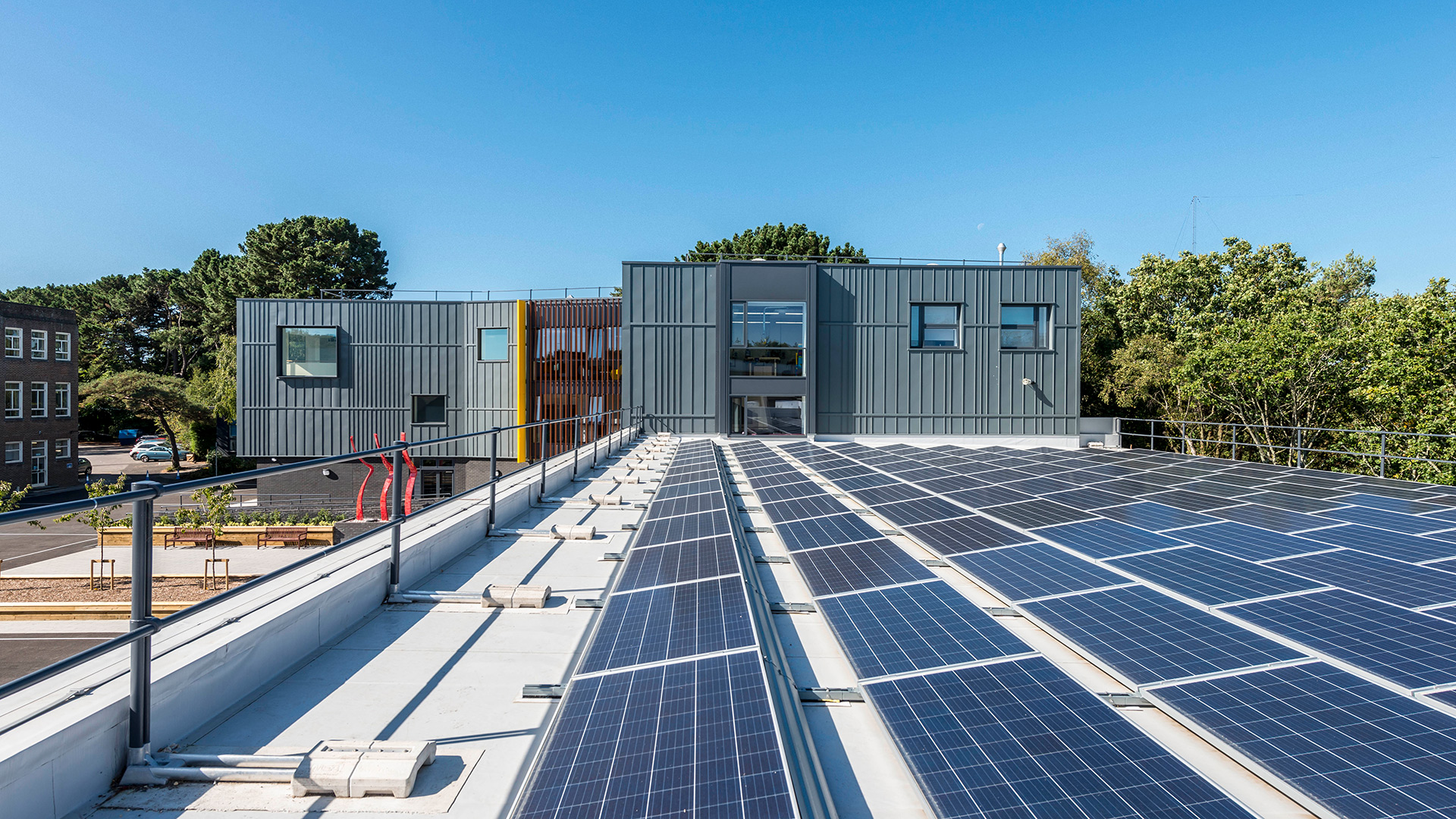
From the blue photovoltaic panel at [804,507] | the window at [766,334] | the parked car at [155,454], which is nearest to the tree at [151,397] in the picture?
the parked car at [155,454]

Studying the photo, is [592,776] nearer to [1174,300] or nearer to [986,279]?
[986,279]

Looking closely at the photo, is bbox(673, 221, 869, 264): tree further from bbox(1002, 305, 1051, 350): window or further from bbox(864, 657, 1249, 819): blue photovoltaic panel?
bbox(864, 657, 1249, 819): blue photovoltaic panel

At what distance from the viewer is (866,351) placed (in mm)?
23672

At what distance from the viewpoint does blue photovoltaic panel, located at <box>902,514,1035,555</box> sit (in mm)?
5285

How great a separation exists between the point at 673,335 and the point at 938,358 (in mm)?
10612

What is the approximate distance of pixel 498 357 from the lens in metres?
27.4

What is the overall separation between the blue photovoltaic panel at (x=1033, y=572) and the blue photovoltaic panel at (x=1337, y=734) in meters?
1.34

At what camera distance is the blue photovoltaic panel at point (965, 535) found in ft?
17.3

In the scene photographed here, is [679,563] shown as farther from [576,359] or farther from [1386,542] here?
[576,359]

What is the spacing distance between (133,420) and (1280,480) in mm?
78094

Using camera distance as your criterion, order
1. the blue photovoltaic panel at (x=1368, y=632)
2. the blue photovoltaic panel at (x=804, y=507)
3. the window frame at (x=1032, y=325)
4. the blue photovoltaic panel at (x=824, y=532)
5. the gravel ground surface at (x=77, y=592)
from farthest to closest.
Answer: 1. the window frame at (x=1032, y=325)
2. the gravel ground surface at (x=77, y=592)
3. the blue photovoltaic panel at (x=804, y=507)
4. the blue photovoltaic panel at (x=824, y=532)
5. the blue photovoltaic panel at (x=1368, y=632)

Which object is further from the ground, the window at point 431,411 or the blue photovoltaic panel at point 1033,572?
the window at point 431,411

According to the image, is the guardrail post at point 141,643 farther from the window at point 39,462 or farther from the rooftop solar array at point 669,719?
the window at point 39,462

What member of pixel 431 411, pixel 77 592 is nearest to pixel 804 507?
pixel 77 592
